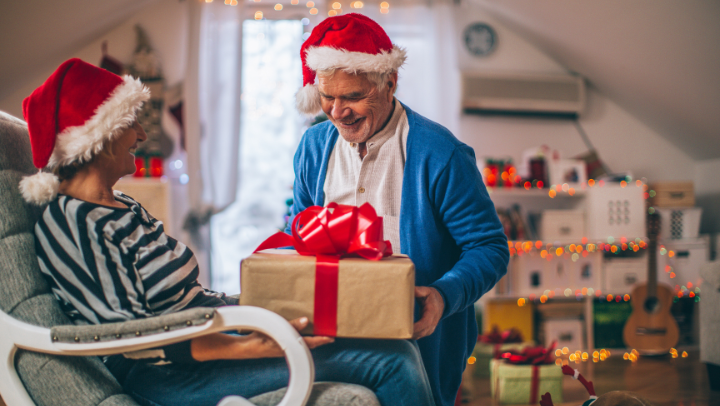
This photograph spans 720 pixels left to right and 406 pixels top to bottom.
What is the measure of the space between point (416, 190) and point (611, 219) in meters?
2.61

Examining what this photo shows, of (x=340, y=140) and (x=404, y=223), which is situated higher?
(x=340, y=140)

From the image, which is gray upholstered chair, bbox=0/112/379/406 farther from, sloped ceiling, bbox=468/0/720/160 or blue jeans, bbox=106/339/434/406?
sloped ceiling, bbox=468/0/720/160

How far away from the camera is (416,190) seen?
3.85 ft

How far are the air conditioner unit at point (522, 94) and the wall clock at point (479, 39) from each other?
24 cm

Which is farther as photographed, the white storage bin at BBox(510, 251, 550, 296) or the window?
the window

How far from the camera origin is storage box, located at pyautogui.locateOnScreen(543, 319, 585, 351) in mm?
3258

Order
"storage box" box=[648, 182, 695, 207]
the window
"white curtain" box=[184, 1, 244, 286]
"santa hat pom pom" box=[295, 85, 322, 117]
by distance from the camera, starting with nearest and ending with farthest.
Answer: "santa hat pom pom" box=[295, 85, 322, 117] → "storage box" box=[648, 182, 695, 207] → "white curtain" box=[184, 1, 244, 286] → the window

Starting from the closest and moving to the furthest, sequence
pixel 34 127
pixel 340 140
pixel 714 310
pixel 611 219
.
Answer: pixel 34 127
pixel 340 140
pixel 714 310
pixel 611 219

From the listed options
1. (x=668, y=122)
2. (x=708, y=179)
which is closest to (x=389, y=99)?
(x=668, y=122)

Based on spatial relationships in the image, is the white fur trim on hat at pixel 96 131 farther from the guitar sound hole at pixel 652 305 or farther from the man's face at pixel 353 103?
the guitar sound hole at pixel 652 305

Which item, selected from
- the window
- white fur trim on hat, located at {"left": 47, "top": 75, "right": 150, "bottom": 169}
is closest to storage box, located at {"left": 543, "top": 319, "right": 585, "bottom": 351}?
the window

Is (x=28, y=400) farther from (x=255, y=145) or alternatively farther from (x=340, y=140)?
(x=255, y=145)

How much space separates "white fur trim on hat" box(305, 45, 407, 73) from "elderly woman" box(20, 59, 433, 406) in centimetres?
41

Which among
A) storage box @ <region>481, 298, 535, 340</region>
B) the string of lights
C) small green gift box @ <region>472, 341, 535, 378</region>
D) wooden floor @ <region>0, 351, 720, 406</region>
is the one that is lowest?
wooden floor @ <region>0, 351, 720, 406</region>
